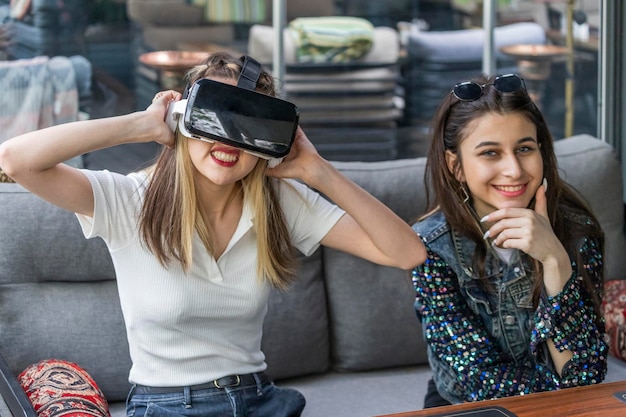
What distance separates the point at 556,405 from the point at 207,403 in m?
0.70

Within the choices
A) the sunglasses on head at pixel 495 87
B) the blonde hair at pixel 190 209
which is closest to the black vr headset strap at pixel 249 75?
the blonde hair at pixel 190 209

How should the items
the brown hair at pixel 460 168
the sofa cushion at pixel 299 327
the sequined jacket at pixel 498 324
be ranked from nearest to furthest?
the sequined jacket at pixel 498 324 < the brown hair at pixel 460 168 < the sofa cushion at pixel 299 327

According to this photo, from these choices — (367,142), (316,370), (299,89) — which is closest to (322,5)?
(299,89)

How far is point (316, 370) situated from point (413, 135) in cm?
230

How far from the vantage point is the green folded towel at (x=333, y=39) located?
4.44 metres

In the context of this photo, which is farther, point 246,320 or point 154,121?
point 246,320

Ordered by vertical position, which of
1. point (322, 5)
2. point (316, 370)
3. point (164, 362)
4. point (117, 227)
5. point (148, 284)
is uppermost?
point (322, 5)

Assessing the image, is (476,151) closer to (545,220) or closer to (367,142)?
(545,220)

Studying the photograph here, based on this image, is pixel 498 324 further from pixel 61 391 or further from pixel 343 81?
pixel 343 81

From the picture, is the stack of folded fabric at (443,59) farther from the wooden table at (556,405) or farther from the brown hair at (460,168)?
the wooden table at (556,405)

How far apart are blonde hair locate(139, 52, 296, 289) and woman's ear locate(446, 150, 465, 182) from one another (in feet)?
1.34

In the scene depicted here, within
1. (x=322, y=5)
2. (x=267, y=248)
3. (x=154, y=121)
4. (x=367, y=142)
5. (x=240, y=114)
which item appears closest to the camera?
(x=240, y=114)

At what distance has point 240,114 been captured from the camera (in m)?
1.74

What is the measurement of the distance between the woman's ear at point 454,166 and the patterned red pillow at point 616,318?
0.77m
